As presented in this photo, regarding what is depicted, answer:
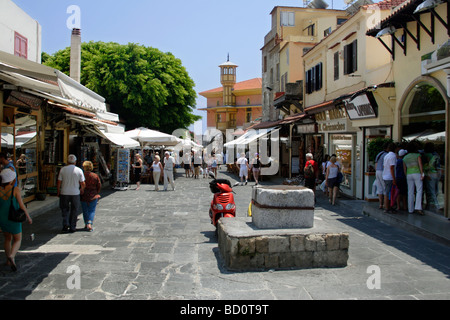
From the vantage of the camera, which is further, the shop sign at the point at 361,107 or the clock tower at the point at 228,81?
the clock tower at the point at 228,81

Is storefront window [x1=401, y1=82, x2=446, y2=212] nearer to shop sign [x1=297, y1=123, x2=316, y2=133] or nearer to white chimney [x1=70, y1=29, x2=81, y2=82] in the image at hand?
shop sign [x1=297, y1=123, x2=316, y2=133]

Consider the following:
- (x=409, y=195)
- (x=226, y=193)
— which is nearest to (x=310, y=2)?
(x=409, y=195)

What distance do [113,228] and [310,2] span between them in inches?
1157

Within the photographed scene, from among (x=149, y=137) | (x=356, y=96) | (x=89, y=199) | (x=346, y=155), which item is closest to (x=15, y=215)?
(x=89, y=199)

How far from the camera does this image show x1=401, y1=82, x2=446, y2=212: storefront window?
9.55 meters

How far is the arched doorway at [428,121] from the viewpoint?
9.48m

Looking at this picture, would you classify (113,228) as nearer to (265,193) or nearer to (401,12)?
(265,193)

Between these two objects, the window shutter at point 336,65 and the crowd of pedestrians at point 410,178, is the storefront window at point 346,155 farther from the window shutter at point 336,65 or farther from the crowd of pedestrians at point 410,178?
the crowd of pedestrians at point 410,178

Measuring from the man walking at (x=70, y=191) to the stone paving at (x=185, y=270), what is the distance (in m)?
0.33

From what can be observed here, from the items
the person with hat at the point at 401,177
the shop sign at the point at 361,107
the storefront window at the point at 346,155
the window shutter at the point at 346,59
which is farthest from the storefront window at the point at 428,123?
the window shutter at the point at 346,59

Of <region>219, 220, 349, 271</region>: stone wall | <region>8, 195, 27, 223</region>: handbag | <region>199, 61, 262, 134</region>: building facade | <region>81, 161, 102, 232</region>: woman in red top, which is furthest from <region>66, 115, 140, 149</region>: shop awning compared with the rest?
<region>199, 61, 262, 134</region>: building facade

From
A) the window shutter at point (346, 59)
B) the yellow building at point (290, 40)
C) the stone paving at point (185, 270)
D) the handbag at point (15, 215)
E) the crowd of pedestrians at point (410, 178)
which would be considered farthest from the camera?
the yellow building at point (290, 40)

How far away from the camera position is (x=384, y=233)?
8.45 meters

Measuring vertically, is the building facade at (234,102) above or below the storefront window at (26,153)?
above
